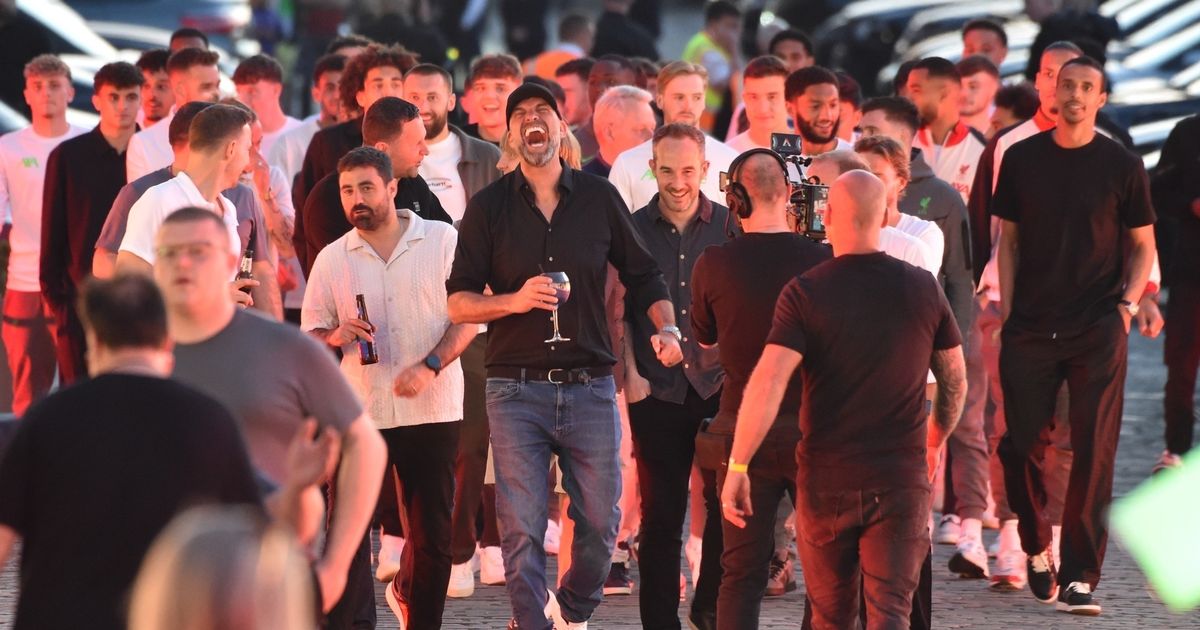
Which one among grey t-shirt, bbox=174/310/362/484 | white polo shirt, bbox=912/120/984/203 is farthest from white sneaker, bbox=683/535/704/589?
grey t-shirt, bbox=174/310/362/484

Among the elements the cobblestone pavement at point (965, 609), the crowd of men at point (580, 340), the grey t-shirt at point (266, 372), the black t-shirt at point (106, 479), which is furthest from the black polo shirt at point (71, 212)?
the black t-shirt at point (106, 479)

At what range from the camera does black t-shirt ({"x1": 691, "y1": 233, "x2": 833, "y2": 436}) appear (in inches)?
315

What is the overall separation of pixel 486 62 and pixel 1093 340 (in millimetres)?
3932

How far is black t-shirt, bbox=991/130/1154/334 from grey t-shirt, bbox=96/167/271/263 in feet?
11.7

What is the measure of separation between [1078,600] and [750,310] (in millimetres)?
2580

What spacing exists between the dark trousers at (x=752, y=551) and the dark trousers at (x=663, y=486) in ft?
2.06

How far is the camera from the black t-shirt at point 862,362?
7.16m

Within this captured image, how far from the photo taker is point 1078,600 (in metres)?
9.60

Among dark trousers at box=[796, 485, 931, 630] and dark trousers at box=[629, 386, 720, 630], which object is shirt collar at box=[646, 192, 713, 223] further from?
dark trousers at box=[796, 485, 931, 630]

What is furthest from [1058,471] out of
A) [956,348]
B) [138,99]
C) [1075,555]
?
[138,99]

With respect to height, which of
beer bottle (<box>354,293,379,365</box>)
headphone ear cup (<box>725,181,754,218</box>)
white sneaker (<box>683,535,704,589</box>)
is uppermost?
headphone ear cup (<box>725,181,754,218</box>)

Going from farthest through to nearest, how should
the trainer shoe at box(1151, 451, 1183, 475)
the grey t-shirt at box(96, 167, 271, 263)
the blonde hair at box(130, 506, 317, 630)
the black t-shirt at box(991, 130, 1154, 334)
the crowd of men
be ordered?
the trainer shoe at box(1151, 451, 1183, 475) < the black t-shirt at box(991, 130, 1154, 334) < the grey t-shirt at box(96, 167, 271, 263) < the crowd of men < the blonde hair at box(130, 506, 317, 630)

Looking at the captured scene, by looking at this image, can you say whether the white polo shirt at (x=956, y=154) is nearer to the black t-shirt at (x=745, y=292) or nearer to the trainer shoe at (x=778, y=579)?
the trainer shoe at (x=778, y=579)

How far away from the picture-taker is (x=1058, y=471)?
10.5 m
